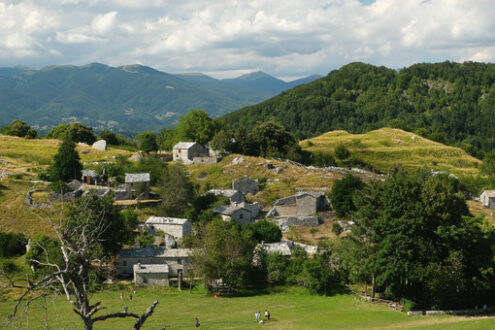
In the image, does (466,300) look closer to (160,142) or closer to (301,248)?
(301,248)

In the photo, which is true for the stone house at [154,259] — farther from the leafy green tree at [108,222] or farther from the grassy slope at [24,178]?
the grassy slope at [24,178]

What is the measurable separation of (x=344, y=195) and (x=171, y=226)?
21202mm

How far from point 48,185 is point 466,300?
1903 inches

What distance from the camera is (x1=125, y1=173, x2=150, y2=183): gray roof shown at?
60.4 m

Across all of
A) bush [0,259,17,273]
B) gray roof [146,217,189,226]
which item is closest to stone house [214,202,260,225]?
gray roof [146,217,189,226]

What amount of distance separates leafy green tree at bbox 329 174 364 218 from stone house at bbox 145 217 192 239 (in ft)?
61.0

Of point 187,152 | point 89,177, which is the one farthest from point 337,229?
point 187,152

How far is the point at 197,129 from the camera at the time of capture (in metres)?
91.0

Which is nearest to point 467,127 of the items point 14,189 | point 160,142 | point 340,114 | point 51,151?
point 340,114

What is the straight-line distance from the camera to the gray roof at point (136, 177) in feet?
198

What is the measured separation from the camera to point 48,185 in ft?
188

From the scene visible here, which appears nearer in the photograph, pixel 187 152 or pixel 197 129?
pixel 187 152

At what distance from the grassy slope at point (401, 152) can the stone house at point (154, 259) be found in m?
62.3

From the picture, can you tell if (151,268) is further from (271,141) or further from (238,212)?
(271,141)
